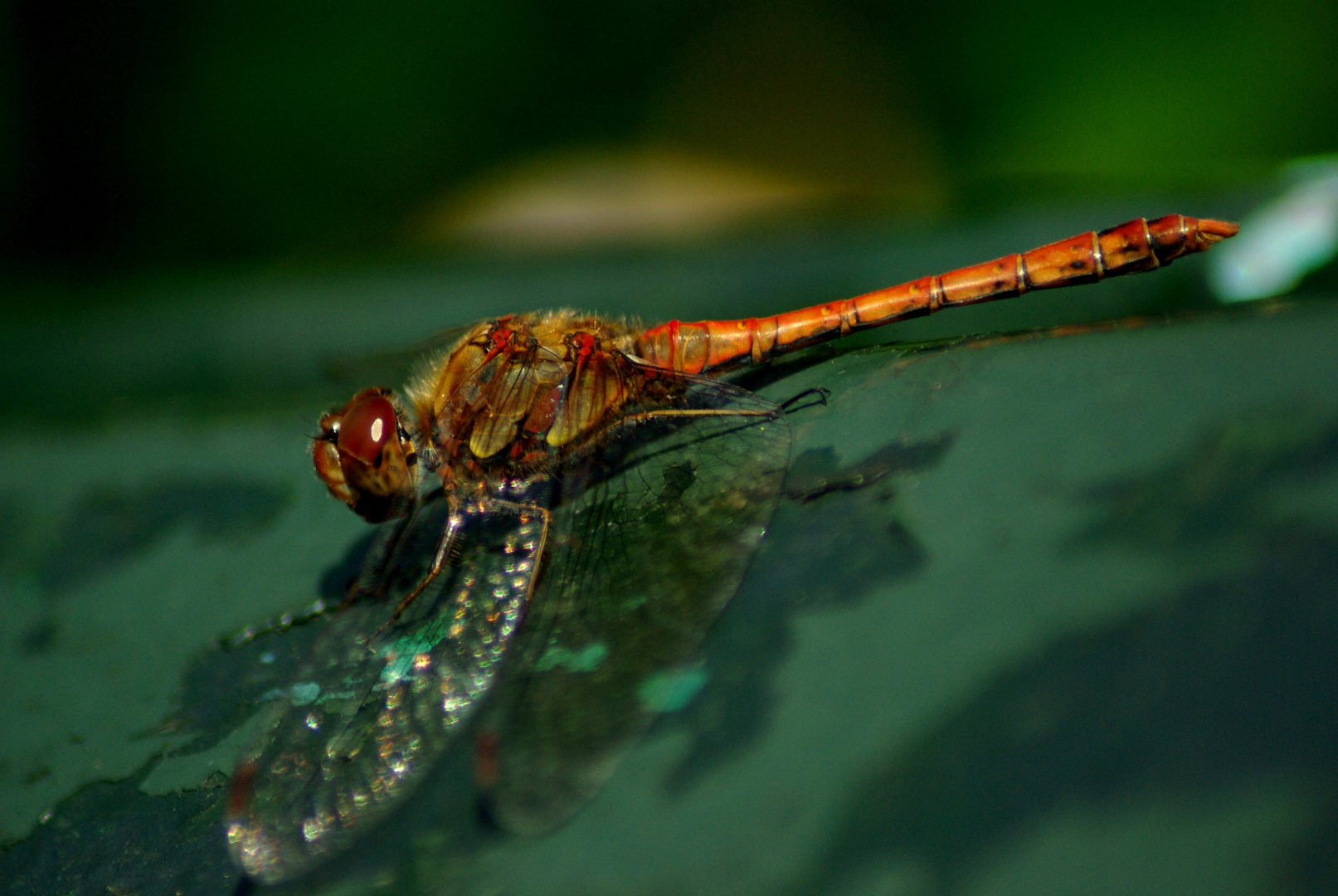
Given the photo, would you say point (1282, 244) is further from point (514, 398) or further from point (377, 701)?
point (377, 701)

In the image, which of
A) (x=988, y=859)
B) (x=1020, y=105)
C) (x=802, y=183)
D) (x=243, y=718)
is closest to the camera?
(x=988, y=859)

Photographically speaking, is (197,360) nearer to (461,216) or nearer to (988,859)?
(461,216)

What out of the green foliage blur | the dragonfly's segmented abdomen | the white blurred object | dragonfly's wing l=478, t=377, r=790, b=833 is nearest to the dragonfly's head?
dragonfly's wing l=478, t=377, r=790, b=833

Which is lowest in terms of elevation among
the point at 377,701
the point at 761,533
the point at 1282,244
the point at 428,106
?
the point at 377,701

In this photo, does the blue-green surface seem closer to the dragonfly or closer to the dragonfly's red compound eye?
the dragonfly

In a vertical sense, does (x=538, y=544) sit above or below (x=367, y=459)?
below

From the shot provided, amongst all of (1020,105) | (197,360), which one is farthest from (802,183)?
(197,360)

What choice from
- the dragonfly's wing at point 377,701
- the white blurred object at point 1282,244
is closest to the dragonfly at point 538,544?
the dragonfly's wing at point 377,701

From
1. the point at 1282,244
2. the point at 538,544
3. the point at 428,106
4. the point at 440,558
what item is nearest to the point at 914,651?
the point at 538,544
